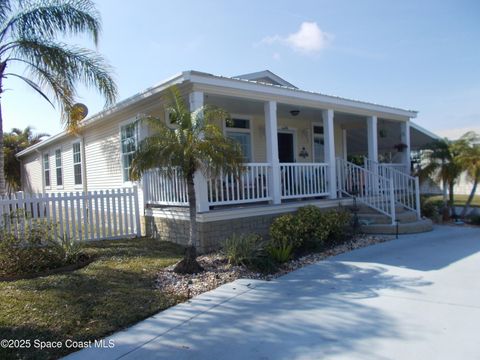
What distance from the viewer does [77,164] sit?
14.0m

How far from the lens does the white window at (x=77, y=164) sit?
45.7 feet

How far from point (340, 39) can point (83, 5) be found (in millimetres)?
7190

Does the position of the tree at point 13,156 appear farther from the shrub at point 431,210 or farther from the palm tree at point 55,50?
the shrub at point 431,210

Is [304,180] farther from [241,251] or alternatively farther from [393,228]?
[241,251]

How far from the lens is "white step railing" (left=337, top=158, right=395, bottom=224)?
9.83 meters

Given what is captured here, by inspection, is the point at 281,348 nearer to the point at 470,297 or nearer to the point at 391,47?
the point at 470,297

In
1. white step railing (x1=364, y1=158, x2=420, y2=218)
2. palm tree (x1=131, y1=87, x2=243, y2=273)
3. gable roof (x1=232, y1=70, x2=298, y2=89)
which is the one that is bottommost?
white step railing (x1=364, y1=158, x2=420, y2=218)

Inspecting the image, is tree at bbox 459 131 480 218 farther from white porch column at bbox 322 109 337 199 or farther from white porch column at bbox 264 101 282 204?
white porch column at bbox 264 101 282 204

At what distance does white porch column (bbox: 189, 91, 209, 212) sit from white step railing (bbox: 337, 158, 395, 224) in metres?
4.39

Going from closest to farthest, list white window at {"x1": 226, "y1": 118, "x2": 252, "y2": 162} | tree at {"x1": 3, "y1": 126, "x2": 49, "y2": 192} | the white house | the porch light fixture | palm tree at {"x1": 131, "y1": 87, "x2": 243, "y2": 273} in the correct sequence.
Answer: palm tree at {"x1": 131, "y1": 87, "x2": 243, "y2": 273} < the white house < white window at {"x1": 226, "y1": 118, "x2": 252, "y2": 162} < the porch light fixture < tree at {"x1": 3, "y1": 126, "x2": 49, "y2": 192}

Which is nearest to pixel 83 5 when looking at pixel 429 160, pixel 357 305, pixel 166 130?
pixel 166 130

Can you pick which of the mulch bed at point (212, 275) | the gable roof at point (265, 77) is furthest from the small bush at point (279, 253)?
the gable roof at point (265, 77)

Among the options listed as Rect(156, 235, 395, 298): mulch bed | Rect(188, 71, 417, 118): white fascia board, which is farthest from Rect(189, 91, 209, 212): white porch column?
Rect(156, 235, 395, 298): mulch bed

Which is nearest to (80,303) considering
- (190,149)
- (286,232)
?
(190,149)
